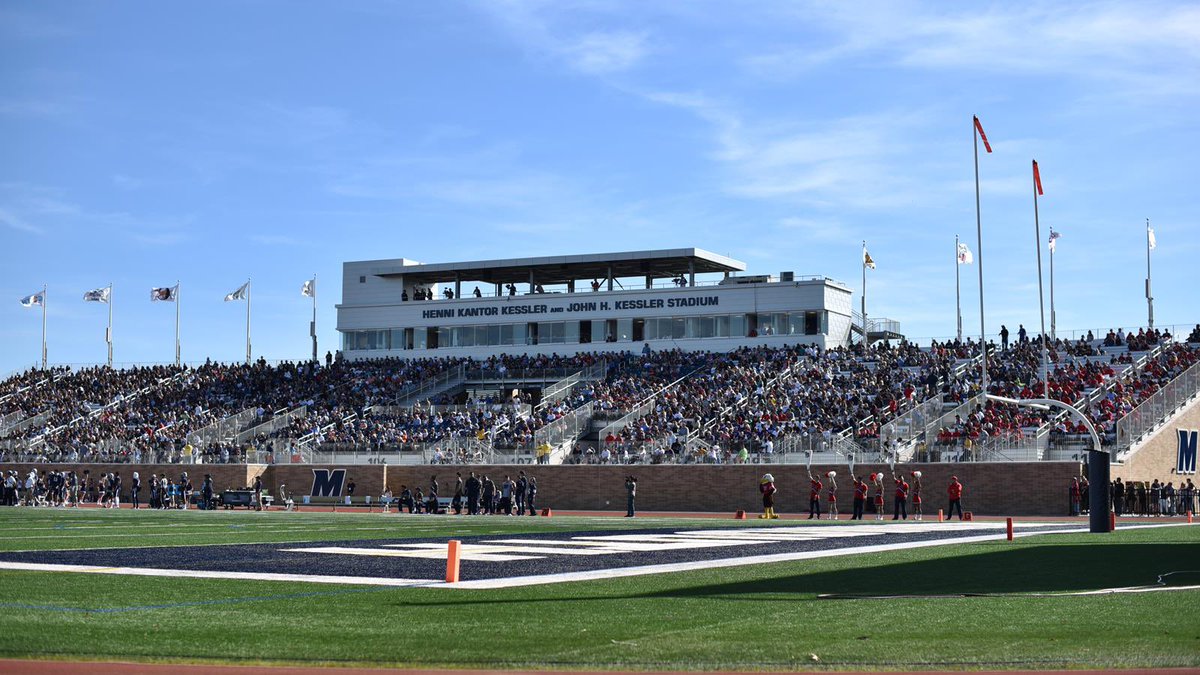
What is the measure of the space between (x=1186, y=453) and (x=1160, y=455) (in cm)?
273

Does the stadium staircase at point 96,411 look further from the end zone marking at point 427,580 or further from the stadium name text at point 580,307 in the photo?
the end zone marking at point 427,580

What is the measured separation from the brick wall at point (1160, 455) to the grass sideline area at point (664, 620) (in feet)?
85.1

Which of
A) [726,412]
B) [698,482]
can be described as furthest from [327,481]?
[726,412]

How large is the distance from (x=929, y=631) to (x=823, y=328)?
56.2 m

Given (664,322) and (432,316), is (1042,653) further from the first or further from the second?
(432,316)

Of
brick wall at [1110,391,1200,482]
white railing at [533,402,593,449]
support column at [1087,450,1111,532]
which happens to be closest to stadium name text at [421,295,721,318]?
white railing at [533,402,593,449]

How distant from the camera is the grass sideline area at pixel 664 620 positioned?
10047mm

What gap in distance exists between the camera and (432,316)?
2958 inches

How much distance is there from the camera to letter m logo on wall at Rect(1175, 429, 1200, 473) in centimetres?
4753

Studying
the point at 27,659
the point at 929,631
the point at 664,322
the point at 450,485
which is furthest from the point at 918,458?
the point at 27,659

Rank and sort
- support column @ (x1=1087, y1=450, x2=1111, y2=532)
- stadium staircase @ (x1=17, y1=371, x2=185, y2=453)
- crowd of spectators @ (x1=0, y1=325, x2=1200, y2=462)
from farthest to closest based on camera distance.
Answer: stadium staircase @ (x1=17, y1=371, x2=185, y2=453)
crowd of spectators @ (x1=0, y1=325, x2=1200, y2=462)
support column @ (x1=1087, y1=450, x2=1111, y2=532)

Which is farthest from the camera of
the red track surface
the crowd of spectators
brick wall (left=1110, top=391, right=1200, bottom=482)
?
the crowd of spectators

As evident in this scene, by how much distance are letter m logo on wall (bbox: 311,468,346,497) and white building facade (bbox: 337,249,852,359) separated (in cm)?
1784

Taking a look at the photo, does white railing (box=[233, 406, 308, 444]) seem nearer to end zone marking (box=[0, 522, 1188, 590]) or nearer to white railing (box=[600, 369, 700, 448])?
white railing (box=[600, 369, 700, 448])
